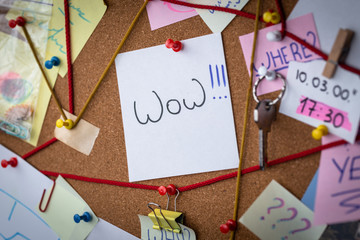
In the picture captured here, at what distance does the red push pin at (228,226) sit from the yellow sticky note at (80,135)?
0.33m

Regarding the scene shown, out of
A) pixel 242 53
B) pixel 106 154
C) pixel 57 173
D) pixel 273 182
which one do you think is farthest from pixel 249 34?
pixel 57 173

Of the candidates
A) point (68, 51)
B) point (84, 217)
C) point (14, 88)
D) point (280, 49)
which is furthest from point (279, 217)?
point (14, 88)

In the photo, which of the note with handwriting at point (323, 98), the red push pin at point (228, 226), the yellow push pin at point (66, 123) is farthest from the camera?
the yellow push pin at point (66, 123)

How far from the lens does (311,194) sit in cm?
56

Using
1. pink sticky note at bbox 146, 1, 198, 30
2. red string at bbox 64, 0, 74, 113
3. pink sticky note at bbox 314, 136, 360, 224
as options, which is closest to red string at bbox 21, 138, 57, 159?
red string at bbox 64, 0, 74, 113

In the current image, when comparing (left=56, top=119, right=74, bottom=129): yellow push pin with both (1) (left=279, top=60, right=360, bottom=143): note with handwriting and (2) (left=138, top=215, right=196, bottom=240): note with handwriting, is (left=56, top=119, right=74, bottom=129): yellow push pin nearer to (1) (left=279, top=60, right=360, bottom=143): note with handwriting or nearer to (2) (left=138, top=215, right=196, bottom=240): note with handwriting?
(2) (left=138, top=215, right=196, bottom=240): note with handwriting

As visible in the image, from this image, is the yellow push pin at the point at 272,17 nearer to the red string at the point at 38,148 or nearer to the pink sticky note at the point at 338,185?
the pink sticky note at the point at 338,185

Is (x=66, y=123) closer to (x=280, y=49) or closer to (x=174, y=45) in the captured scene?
(x=174, y=45)

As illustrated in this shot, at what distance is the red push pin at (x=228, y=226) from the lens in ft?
2.03

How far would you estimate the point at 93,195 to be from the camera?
2.52 feet

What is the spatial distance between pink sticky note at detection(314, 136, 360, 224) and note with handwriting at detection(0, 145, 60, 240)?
61 cm

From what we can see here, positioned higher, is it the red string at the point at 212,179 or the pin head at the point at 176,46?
the pin head at the point at 176,46

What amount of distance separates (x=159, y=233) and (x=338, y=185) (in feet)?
1.18

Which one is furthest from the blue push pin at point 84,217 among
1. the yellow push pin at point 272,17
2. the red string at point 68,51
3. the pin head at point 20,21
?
the yellow push pin at point 272,17
